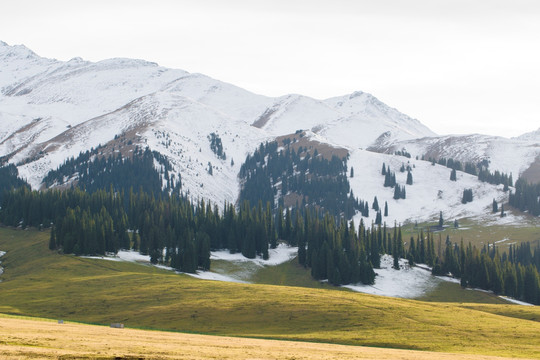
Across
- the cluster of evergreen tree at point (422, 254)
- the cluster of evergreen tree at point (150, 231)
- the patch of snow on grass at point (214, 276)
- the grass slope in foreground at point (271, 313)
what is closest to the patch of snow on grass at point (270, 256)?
the cluster of evergreen tree at point (150, 231)

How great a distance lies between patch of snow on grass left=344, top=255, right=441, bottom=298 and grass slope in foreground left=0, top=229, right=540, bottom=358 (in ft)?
151

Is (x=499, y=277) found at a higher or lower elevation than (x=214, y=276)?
lower

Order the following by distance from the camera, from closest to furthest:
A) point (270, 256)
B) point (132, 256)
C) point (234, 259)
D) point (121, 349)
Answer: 1. point (121, 349)
2. point (132, 256)
3. point (234, 259)
4. point (270, 256)

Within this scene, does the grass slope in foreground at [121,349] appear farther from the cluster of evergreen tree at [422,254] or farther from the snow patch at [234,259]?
the cluster of evergreen tree at [422,254]

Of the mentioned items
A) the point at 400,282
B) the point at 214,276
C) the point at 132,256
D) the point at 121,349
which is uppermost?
the point at 121,349

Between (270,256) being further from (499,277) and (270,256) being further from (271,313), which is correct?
(271,313)

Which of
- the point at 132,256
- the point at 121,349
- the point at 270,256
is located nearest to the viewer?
the point at 121,349

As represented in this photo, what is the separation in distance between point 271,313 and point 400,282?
7992 centimetres

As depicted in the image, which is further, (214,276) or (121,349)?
(214,276)

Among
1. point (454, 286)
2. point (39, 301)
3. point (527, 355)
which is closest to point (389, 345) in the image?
point (527, 355)

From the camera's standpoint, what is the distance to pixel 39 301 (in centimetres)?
10531

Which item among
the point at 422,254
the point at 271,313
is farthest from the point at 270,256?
the point at 271,313

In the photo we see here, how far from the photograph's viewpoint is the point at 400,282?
545 feet

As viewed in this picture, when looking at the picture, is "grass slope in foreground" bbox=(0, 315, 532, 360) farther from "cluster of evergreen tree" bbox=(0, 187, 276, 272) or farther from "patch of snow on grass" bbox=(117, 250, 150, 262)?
"patch of snow on grass" bbox=(117, 250, 150, 262)
